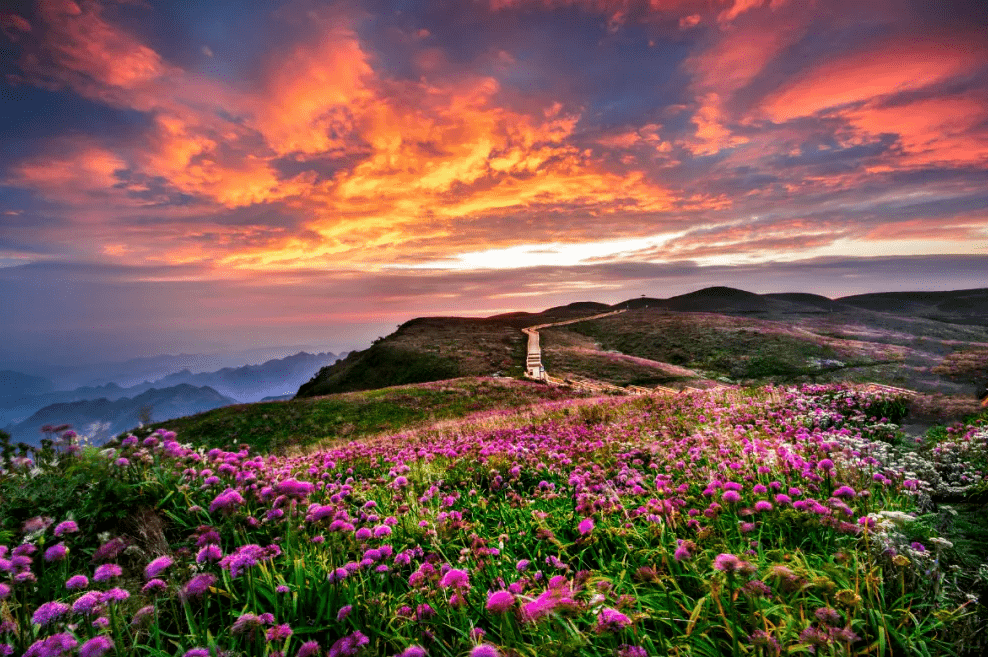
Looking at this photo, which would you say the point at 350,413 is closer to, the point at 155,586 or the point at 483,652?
the point at 155,586

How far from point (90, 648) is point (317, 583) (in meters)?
1.40

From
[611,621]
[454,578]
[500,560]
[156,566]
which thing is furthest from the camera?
[500,560]

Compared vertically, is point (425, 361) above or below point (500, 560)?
below

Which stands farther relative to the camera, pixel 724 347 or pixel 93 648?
pixel 724 347

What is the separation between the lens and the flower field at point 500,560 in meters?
2.81

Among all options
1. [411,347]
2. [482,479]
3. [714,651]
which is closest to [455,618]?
[714,651]

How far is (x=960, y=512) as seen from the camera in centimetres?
484

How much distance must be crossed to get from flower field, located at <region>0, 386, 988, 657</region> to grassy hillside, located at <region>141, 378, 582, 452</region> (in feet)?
64.7

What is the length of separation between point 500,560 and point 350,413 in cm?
2777

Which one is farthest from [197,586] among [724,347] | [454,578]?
[724,347]

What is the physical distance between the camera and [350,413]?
29781 mm

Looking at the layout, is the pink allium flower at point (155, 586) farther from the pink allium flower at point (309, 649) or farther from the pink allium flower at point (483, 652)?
the pink allium flower at point (483, 652)

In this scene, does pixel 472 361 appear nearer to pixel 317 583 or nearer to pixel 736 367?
pixel 736 367

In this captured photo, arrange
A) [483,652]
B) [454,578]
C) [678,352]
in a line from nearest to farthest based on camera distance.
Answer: [483,652] → [454,578] → [678,352]
